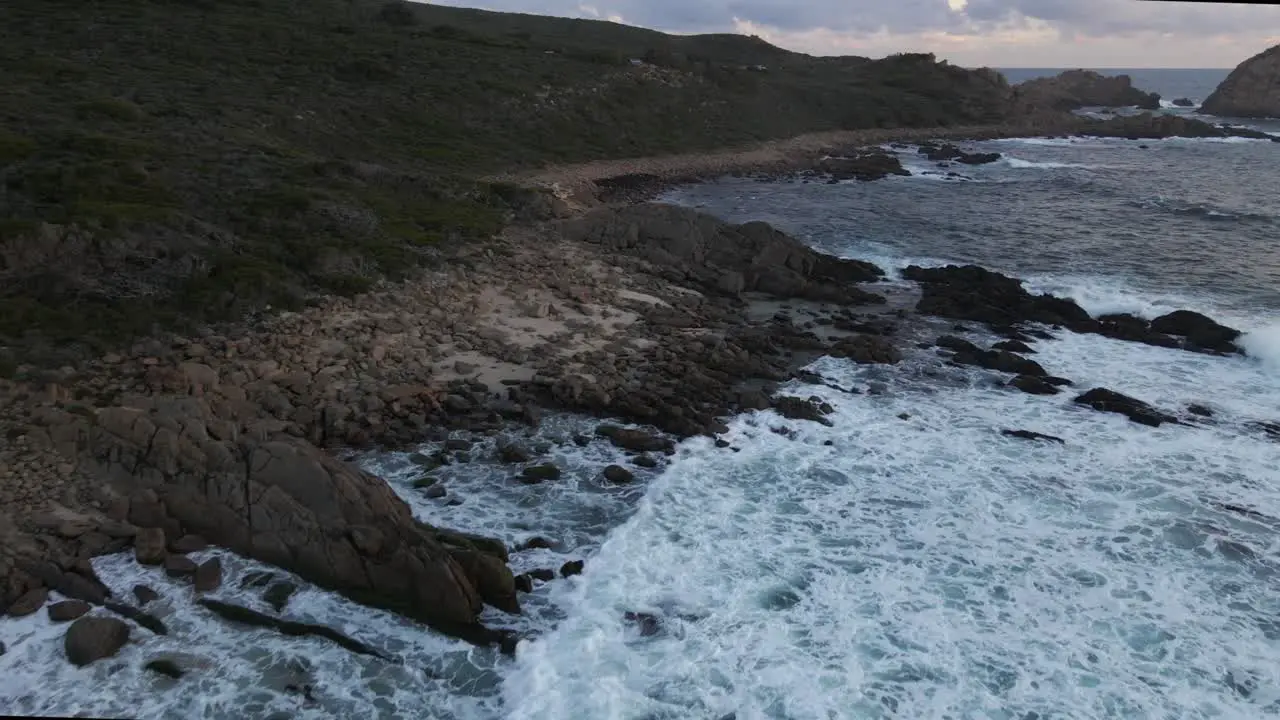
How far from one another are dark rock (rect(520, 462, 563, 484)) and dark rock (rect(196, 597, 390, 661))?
214 inches

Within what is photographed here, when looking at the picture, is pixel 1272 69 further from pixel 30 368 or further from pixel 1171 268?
pixel 30 368

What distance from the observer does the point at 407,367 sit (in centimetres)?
2031

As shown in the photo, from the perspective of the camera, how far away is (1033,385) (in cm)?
2286

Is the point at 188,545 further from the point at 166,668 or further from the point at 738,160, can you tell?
the point at 738,160

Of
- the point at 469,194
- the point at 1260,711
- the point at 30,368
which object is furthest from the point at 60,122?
the point at 1260,711

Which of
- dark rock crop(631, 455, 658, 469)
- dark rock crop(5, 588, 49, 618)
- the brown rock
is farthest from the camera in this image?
dark rock crop(631, 455, 658, 469)

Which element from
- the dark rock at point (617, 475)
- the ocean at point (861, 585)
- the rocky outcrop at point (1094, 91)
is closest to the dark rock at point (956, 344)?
the ocean at point (861, 585)

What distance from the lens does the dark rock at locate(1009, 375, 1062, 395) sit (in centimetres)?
2270

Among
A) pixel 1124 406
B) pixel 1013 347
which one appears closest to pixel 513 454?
pixel 1124 406

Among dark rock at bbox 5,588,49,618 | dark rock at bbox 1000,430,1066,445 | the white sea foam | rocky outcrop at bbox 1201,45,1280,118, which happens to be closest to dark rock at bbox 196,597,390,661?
dark rock at bbox 5,588,49,618

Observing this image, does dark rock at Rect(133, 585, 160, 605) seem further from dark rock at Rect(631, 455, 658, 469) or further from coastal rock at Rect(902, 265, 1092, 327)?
coastal rock at Rect(902, 265, 1092, 327)

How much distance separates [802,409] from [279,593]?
41.6ft

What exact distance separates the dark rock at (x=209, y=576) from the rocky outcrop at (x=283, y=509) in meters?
0.03

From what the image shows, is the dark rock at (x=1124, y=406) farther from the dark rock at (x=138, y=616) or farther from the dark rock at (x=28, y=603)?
the dark rock at (x=28, y=603)
